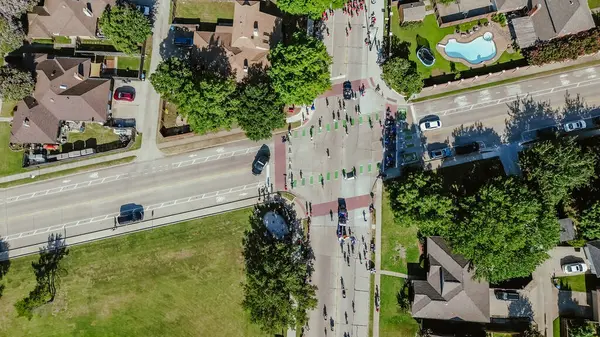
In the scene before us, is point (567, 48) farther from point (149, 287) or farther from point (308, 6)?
point (149, 287)

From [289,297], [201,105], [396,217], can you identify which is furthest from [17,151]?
[396,217]

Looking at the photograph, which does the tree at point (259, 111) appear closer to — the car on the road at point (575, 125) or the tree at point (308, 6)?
the tree at point (308, 6)

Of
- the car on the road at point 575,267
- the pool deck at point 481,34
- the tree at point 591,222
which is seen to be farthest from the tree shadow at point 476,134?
the car on the road at point 575,267

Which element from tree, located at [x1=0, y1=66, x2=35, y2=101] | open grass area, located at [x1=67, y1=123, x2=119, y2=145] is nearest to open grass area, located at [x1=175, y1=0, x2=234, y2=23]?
open grass area, located at [x1=67, y1=123, x2=119, y2=145]

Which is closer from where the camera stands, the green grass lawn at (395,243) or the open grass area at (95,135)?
the green grass lawn at (395,243)

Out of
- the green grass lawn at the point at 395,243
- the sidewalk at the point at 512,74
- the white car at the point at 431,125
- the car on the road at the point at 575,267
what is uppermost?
the sidewalk at the point at 512,74

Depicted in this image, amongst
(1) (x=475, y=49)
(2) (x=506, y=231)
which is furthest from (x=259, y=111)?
(2) (x=506, y=231)
